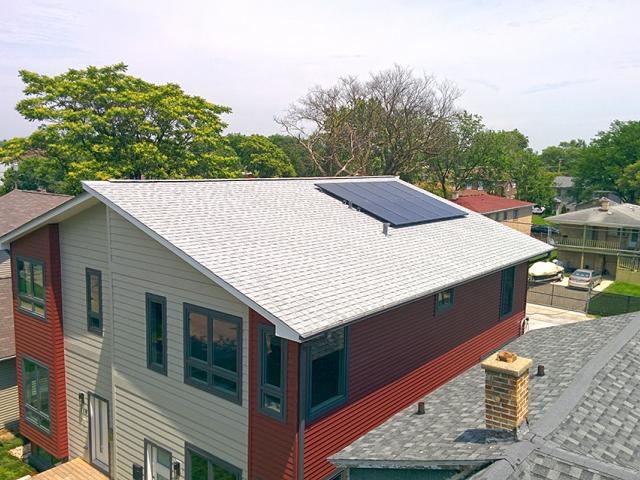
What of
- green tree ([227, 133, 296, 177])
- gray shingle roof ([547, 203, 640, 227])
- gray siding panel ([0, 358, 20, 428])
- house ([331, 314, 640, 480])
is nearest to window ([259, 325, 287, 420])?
house ([331, 314, 640, 480])

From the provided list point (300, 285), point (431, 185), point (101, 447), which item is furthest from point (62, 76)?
point (431, 185)

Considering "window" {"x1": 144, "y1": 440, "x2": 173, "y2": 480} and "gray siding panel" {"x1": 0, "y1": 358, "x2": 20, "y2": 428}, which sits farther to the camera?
"gray siding panel" {"x1": 0, "y1": 358, "x2": 20, "y2": 428}

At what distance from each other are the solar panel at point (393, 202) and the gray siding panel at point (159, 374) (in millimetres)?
6747

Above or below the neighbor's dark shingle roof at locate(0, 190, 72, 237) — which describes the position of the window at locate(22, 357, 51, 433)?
below

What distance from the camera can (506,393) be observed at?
7.70 meters

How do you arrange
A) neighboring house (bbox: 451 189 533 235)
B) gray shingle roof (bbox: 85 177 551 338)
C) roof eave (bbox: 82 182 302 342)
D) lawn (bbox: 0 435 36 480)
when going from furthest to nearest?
1. neighboring house (bbox: 451 189 533 235)
2. lawn (bbox: 0 435 36 480)
3. gray shingle roof (bbox: 85 177 551 338)
4. roof eave (bbox: 82 182 302 342)

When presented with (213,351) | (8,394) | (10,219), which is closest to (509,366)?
(213,351)

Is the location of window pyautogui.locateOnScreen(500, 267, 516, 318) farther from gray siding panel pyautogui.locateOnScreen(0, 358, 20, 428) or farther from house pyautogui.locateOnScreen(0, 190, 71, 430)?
gray siding panel pyautogui.locateOnScreen(0, 358, 20, 428)

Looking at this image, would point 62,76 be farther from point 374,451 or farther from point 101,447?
point 374,451

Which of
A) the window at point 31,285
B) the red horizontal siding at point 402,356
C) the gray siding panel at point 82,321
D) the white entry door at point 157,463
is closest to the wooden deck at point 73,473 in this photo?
the gray siding panel at point 82,321

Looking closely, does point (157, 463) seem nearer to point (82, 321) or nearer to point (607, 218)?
point (82, 321)

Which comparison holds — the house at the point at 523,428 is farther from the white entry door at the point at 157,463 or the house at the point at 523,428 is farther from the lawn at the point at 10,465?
the lawn at the point at 10,465

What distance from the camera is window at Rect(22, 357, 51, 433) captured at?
16.4 meters

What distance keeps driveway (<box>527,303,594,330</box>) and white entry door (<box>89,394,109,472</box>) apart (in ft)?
75.1
